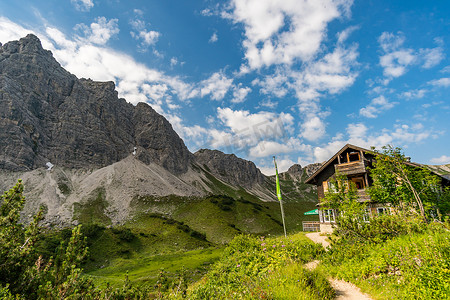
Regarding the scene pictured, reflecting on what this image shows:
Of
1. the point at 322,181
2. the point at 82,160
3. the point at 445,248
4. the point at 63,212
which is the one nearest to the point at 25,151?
the point at 82,160

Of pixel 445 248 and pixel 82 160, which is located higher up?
pixel 82 160

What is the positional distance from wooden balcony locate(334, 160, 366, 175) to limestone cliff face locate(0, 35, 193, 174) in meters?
111

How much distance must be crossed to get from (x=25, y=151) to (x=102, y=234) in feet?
242

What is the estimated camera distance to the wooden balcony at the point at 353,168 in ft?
91.0

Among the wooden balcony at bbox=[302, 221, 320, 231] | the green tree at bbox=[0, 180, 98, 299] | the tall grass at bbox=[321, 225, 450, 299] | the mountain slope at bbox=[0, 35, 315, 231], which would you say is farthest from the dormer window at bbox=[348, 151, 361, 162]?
the mountain slope at bbox=[0, 35, 315, 231]

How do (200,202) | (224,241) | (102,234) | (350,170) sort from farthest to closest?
(200,202) < (224,241) < (102,234) < (350,170)

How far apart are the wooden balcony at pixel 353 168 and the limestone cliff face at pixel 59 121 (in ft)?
366

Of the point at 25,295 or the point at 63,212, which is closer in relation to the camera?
the point at 25,295

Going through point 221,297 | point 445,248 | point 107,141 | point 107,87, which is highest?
point 107,87

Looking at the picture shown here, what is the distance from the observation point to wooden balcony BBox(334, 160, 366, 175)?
27.7 m

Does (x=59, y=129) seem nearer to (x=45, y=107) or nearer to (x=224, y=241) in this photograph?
(x=45, y=107)

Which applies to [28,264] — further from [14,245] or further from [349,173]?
[349,173]

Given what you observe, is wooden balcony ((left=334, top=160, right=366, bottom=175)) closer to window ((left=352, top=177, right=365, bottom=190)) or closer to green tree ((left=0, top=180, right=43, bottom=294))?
window ((left=352, top=177, right=365, bottom=190))

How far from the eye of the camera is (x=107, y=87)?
5591 inches
